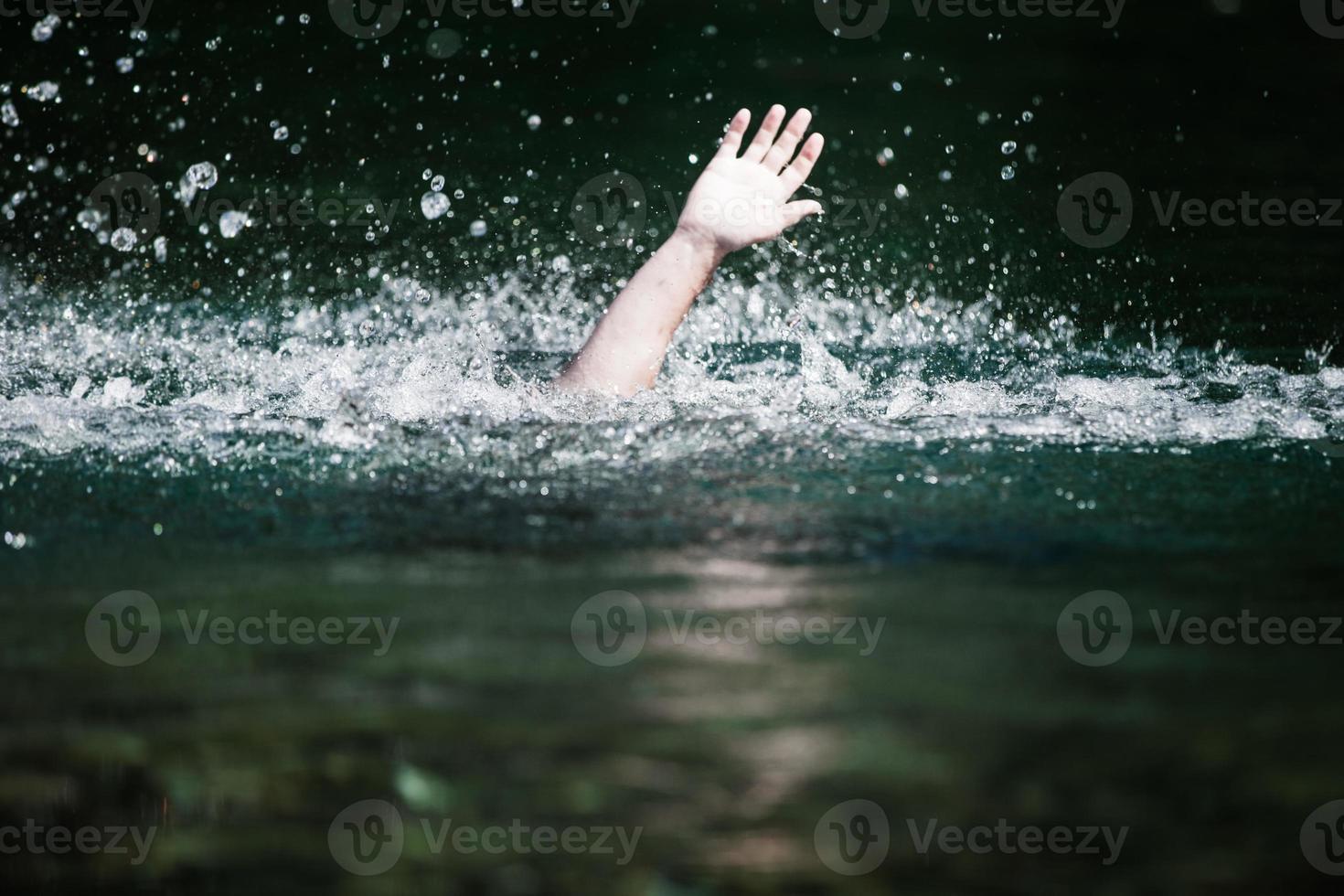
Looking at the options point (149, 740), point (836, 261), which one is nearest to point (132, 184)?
point (836, 261)

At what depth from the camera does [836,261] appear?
776 centimetres

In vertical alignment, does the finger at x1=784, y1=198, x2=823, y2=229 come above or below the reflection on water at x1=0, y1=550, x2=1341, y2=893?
above

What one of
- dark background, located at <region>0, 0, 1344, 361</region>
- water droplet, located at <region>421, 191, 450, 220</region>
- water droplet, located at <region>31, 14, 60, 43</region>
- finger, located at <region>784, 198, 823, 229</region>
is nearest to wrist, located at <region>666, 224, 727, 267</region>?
finger, located at <region>784, 198, 823, 229</region>

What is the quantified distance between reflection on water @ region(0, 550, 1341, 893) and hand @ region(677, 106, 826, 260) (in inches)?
64.5

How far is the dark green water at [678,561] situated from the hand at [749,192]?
18.9 inches

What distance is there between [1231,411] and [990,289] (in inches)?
153

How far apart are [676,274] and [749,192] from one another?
0.37 m

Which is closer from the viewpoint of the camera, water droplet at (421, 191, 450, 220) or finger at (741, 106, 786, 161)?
finger at (741, 106, 786, 161)

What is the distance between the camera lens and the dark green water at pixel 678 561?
162cm

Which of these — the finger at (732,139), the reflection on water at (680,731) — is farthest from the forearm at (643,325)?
the reflection on water at (680,731)

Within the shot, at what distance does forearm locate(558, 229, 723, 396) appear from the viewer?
3.81 m

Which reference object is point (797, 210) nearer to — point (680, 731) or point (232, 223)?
point (680, 731)

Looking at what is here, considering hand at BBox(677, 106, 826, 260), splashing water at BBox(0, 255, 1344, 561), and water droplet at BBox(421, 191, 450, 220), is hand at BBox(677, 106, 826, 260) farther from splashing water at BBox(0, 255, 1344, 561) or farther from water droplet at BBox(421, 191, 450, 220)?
water droplet at BBox(421, 191, 450, 220)

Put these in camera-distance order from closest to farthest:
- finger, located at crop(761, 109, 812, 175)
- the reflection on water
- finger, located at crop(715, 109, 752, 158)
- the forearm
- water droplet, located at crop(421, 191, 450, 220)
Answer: the reflection on water, the forearm, finger, located at crop(715, 109, 752, 158), finger, located at crop(761, 109, 812, 175), water droplet, located at crop(421, 191, 450, 220)
